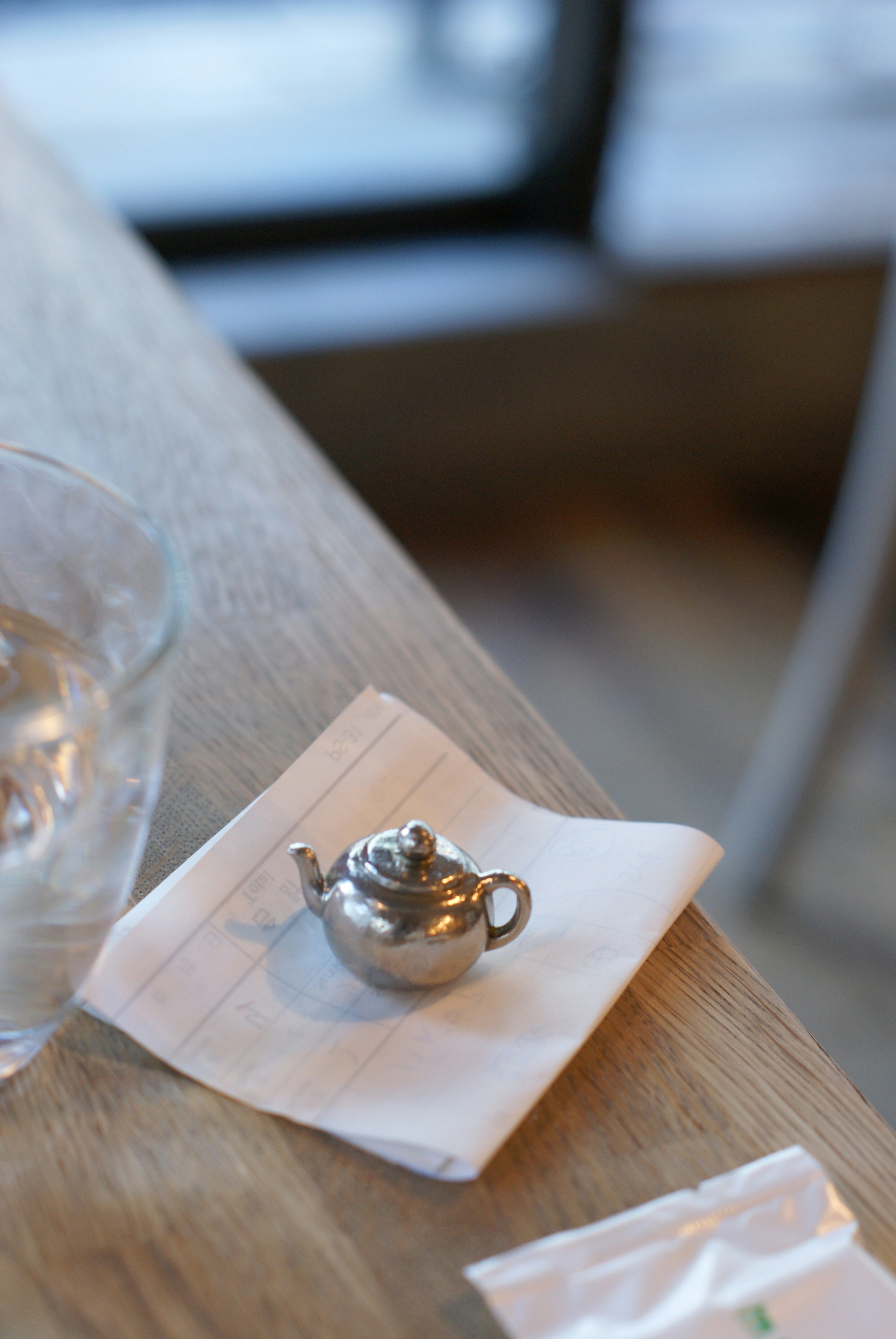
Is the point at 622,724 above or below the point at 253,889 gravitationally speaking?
below

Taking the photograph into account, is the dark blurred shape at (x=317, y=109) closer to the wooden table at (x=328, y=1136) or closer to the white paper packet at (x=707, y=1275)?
the wooden table at (x=328, y=1136)

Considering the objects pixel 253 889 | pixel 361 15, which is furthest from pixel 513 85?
pixel 253 889

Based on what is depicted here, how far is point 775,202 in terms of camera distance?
1.77 metres

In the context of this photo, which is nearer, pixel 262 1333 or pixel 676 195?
pixel 262 1333

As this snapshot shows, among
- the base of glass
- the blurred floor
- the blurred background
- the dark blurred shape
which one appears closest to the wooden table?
the base of glass

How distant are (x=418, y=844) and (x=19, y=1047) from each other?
4.2 inches

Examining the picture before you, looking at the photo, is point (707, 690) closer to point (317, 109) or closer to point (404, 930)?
point (317, 109)

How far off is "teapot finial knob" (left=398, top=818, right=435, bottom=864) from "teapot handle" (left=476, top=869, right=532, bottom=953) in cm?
2

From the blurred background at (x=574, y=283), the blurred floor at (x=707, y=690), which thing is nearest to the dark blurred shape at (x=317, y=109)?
the blurred background at (x=574, y=283)

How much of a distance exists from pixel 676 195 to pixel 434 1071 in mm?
1615

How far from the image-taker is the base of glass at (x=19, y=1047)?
1.01 feet

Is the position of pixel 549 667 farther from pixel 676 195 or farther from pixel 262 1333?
pixel 262 1333

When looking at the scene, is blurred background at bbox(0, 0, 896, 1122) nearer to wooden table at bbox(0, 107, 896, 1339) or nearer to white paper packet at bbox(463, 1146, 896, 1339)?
wooden table at bbox(0, 107, 896, 1339)

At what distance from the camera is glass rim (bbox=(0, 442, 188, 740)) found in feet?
0.82
